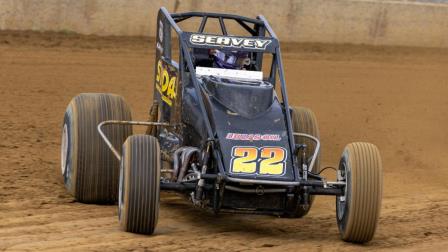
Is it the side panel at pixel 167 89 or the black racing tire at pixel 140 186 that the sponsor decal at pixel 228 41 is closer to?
the side panel at pixel 167 89

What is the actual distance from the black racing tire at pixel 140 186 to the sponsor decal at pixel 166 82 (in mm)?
1544

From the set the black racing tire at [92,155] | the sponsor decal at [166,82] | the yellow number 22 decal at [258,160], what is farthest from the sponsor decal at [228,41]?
the yellow number 22 decal at [258,160]

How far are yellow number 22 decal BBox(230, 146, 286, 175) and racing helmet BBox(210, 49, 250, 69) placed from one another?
5.02 feet

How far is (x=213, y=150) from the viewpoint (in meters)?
8.61

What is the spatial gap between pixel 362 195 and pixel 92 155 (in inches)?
98.1

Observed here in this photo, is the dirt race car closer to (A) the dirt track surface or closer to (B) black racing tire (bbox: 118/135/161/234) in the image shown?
(B) black racing tire (bbox: 118/135/161/234)

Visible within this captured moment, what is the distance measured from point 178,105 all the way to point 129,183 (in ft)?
5.34

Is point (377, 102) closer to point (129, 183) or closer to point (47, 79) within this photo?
point (47, 79)

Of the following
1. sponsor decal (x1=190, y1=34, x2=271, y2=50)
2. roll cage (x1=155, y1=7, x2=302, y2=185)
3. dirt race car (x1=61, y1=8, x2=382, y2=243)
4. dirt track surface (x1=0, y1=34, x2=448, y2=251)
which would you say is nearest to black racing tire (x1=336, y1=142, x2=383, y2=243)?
dirt race car (x1=61, y1=8, x2=382, y2=243)

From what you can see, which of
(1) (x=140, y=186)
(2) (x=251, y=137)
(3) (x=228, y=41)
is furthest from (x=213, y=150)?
(3) (x=228, y=41)

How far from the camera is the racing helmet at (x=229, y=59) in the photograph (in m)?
9.95

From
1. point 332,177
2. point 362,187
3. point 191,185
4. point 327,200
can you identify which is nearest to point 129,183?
point 191,185

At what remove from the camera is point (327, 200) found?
1080cm

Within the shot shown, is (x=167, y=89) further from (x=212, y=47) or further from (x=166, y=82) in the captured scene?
(x=212, y=47)
